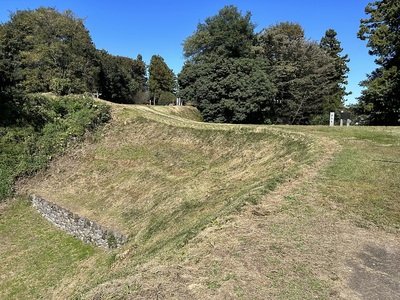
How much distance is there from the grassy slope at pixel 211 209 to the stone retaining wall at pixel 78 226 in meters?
0.30

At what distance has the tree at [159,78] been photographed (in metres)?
54.2

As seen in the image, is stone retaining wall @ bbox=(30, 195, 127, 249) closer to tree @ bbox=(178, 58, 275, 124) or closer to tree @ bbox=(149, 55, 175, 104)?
tree @ bbox=(178, 58, 275, 124)

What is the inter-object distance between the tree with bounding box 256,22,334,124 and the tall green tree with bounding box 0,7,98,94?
668 inches

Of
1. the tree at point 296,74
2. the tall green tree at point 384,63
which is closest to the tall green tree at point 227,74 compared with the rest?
the tree at point 296,74

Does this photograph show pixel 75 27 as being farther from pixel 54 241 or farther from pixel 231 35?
pixel 54 241

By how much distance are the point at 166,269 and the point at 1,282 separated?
20.5ft

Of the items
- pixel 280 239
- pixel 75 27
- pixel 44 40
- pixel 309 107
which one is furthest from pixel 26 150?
pixel 309 107

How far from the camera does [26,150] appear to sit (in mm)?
14469

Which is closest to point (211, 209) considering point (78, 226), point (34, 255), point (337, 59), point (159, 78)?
point (78, 226)

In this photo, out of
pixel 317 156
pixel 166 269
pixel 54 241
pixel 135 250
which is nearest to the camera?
pixel 166 269

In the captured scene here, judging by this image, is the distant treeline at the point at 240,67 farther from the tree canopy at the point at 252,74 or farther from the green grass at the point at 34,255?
the green grass at the point at 34,255

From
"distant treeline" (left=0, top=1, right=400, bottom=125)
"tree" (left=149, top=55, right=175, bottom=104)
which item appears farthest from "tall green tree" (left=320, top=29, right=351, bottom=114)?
"tree" (left=149, top=55, right=175, bottom=104)

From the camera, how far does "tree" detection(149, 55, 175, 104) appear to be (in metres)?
54.2

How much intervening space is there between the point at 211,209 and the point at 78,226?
5074mm
